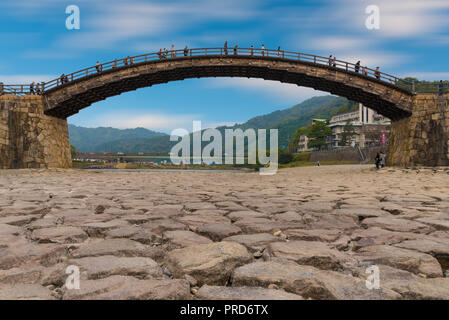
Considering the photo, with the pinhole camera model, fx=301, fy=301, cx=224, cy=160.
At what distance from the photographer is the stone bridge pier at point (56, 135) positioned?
18.7 meters

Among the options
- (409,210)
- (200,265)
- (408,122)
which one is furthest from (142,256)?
(408,122)

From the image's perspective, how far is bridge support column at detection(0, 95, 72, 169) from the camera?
20.8 metres

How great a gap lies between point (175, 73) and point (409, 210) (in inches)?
878

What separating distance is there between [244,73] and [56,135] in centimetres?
1566

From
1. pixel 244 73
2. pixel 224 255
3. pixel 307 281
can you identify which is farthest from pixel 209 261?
pixel 244 73

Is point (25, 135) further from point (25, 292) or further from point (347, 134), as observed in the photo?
point (347, 134)

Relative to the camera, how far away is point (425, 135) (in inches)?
754

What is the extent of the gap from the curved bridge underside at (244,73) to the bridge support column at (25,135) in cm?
94

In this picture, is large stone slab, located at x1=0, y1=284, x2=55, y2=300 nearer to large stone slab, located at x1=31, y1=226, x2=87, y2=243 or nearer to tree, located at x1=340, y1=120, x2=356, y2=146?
large stone slab, located at x1=31, y1=226, x2=87, y2=243

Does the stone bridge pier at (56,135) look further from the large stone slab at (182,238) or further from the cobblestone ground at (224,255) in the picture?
the large stone slab at (182,238)

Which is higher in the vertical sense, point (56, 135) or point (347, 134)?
point (347, 134)

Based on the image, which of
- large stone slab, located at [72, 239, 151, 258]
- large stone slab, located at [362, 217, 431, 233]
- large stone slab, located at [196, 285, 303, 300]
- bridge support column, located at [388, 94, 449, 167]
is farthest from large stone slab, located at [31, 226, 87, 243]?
bridge support column, located at [388, 94, 449, 167]

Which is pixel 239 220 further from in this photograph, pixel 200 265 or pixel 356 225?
pixel 200 265

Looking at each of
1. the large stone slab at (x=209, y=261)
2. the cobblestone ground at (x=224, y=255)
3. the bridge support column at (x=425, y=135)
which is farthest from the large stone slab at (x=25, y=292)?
the bridge support column at (x=425, y=135)
